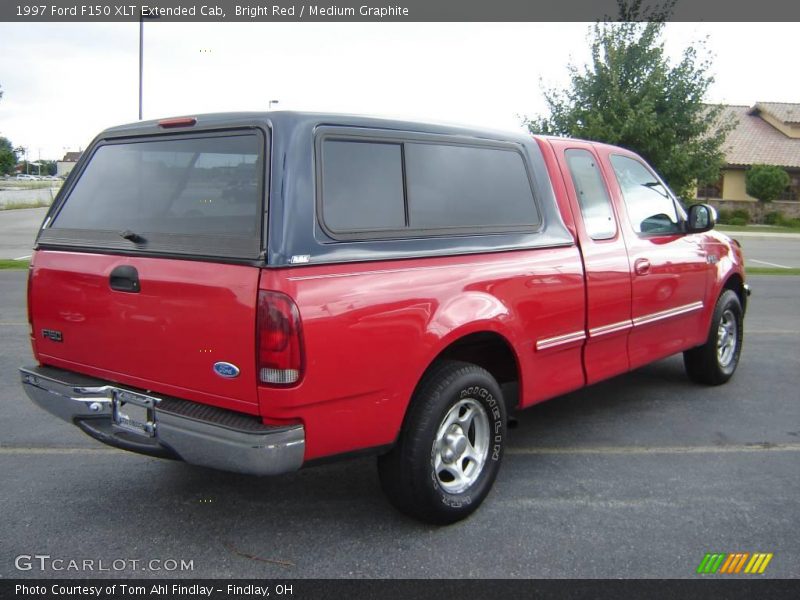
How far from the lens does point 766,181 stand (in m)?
35.9

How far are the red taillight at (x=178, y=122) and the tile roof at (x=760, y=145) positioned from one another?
3923 centimetres

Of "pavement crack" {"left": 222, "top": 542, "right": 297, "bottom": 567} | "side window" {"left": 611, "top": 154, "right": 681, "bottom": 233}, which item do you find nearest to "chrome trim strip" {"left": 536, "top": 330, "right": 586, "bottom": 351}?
"side window" {"left": 611, "top": 154, "right": 681, "bottom": 233}

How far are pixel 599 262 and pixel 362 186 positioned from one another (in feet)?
6.24

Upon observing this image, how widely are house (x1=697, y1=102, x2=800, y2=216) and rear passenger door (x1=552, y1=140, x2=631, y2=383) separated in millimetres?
36081

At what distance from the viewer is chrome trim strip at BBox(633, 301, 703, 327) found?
512cm

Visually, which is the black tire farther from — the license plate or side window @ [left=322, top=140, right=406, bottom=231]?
the license plate

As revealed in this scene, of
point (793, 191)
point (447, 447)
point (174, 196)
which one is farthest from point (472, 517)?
point (793, 191)

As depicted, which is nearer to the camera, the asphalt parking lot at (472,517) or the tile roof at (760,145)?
the asphalt parking lot at (472,517)

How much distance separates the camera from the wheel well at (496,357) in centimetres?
399

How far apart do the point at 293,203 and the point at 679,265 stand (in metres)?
3.40

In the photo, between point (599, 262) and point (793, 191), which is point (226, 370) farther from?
point (793, 191)

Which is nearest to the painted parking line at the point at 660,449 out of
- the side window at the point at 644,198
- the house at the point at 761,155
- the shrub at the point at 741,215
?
the side window at the point at 644,198
